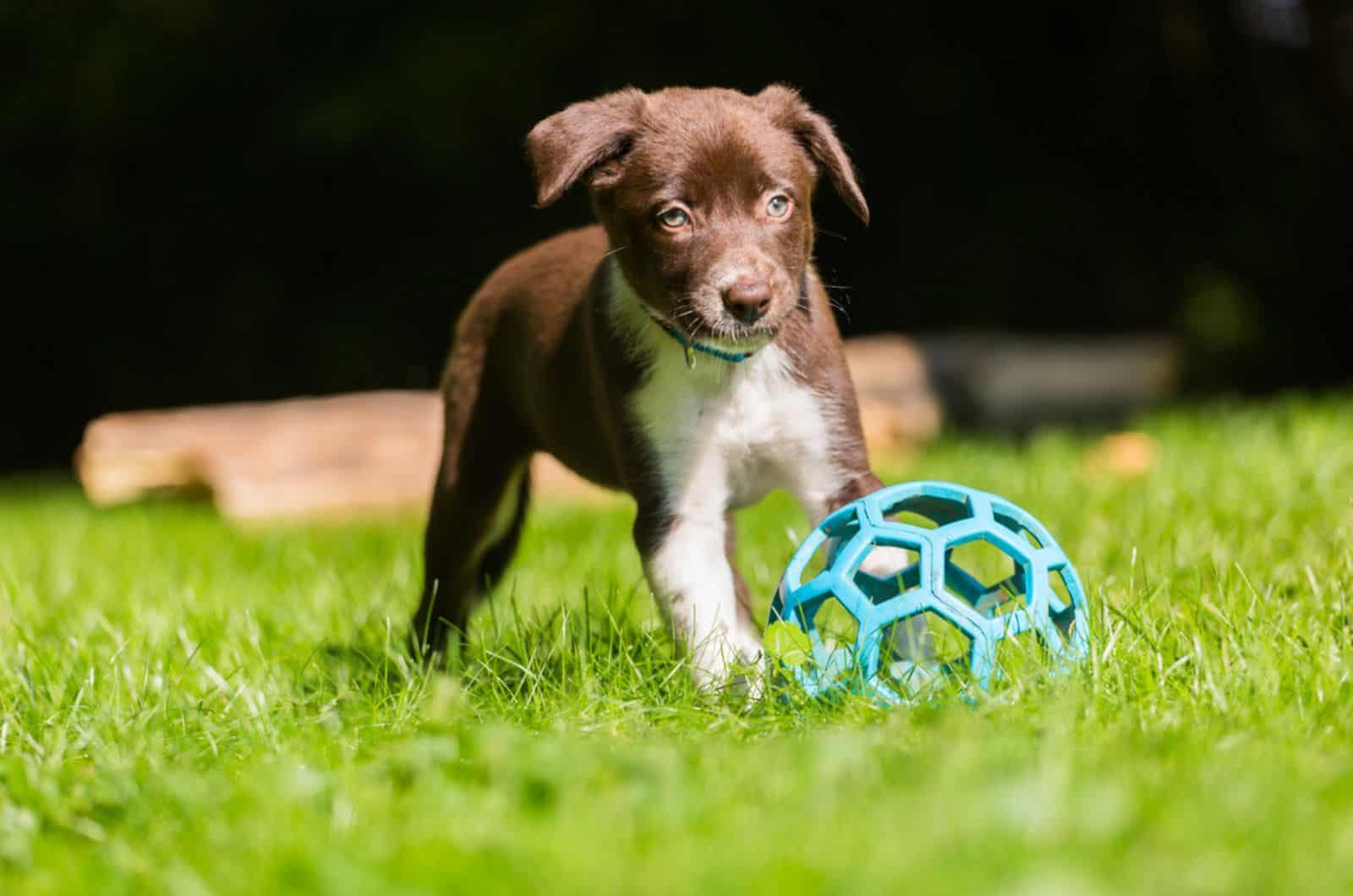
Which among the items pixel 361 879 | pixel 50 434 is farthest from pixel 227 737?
pixel 50 434

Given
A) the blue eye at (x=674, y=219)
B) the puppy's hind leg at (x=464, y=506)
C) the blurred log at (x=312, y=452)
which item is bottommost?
the blurred log at (x=312, y=452)

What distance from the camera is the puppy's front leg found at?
10.0ft

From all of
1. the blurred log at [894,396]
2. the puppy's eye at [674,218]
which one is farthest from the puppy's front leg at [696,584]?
the blurred log at [894,396]

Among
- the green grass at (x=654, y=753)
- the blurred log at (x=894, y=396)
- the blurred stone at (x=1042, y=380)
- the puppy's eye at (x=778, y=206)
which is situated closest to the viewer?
the green grass at (x=654, y=753)

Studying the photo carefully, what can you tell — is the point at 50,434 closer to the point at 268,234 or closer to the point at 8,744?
the point at 268,234

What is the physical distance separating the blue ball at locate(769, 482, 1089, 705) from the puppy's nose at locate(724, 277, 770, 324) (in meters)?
0.44

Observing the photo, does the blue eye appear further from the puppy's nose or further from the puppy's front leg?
the puppy's front leg

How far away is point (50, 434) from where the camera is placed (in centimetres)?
1217

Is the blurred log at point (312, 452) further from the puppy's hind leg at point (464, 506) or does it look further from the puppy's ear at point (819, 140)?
the puppy's ear at point (819, 140)

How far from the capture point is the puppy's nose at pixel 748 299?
3059 mm

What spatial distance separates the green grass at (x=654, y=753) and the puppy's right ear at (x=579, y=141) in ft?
3.17

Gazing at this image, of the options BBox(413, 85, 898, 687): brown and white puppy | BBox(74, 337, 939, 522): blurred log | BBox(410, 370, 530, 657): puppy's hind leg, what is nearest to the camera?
BBox(413, 85, 898, 687): brown and white puppy

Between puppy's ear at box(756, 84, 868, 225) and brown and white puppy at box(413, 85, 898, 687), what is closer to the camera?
brown and white puppy at box(413, 85, 898, 687)

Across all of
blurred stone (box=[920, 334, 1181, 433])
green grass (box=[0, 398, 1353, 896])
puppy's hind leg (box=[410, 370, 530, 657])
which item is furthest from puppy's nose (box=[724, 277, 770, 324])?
blurred stone (box=[920, 334, 1181, 433])
